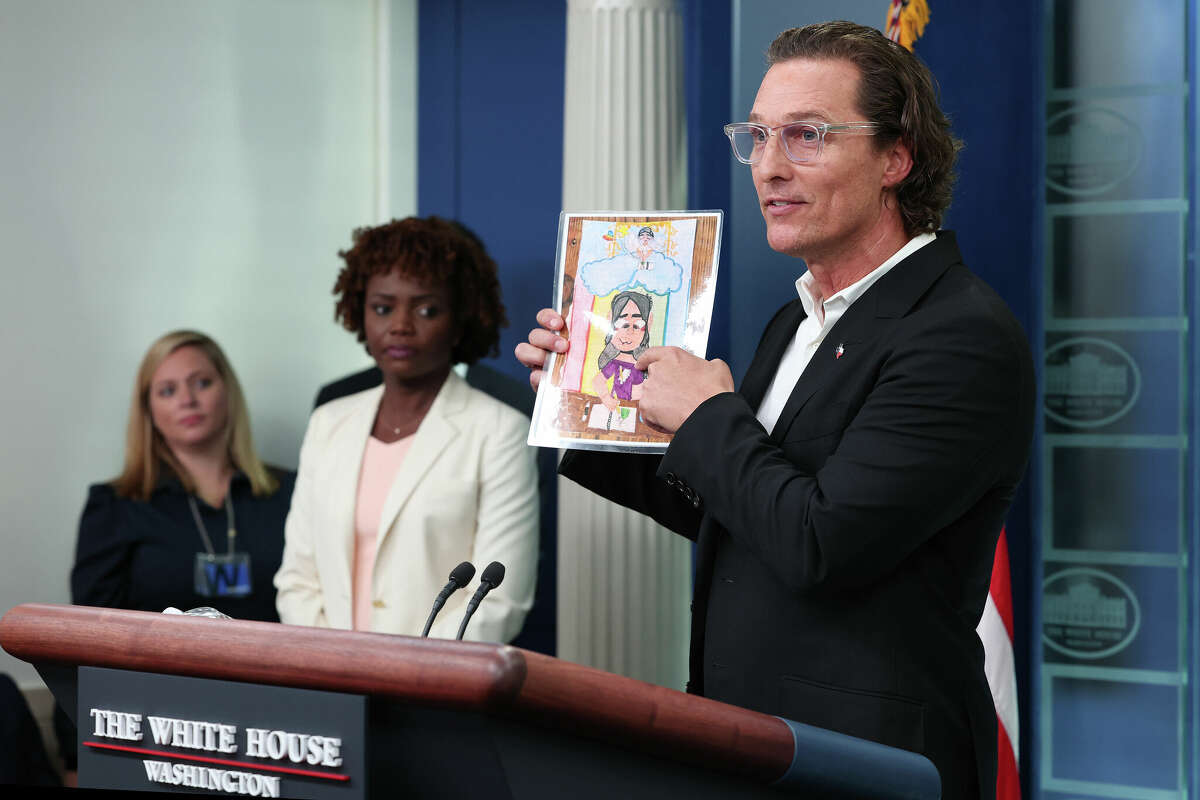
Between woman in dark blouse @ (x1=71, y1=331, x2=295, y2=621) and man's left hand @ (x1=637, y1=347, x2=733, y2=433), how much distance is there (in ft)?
7.73

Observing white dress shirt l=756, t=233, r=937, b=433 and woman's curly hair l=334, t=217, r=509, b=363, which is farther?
woman's curly hair l=334, t=217, r=509, b=363

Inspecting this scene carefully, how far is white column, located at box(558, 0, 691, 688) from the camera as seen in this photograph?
289 centimetres

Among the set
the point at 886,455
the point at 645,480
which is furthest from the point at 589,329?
the point at 886,455

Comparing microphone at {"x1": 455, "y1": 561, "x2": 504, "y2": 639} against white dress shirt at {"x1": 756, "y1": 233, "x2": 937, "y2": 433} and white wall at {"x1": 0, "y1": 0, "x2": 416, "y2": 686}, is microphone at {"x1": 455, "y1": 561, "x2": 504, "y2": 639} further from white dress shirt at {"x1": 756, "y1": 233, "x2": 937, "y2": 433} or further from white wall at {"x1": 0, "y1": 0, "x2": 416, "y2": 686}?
white wall at {"x1": 0, "y1": 0, "x2": 416, "y2": 686}

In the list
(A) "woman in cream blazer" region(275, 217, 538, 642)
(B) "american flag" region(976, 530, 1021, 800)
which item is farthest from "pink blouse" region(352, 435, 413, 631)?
(B) "american flag" region(976, 530, 1021, 800)

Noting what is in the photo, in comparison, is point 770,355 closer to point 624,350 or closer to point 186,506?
point 624,350

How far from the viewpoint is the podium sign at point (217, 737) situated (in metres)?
0.93

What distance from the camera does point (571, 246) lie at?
1.69 m

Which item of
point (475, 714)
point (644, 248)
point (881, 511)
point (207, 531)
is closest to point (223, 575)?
point (207, 531)

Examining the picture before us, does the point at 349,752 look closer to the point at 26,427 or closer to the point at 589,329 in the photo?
the point at 589,329

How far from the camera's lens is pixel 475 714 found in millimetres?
915

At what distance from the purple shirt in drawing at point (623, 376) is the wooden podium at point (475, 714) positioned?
0.66 meters

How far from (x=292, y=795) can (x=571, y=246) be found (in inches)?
36.7

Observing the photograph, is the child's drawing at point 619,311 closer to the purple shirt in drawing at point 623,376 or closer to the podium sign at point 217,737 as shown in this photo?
the purple shirt in drawing at point 623,376
